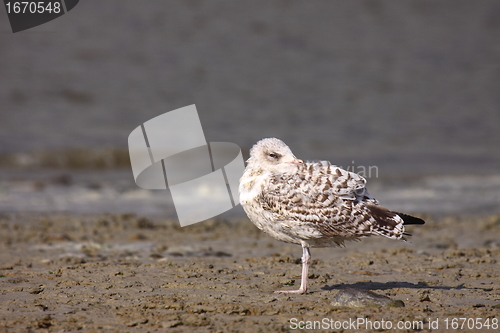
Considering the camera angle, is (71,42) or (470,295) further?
(71,42)

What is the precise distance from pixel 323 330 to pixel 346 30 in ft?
74.4

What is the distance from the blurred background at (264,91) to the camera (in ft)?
40.9

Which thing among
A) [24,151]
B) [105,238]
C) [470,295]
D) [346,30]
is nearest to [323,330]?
[470,295]

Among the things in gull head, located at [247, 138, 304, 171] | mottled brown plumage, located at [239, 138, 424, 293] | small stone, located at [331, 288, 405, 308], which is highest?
gull head, located at [247, 138, 304, 171]

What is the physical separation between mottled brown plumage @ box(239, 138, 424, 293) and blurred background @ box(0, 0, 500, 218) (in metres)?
4.71

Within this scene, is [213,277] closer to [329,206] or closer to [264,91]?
[329,206]

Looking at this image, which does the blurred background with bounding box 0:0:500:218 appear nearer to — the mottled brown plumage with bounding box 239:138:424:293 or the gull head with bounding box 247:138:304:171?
the gull head with bounding box 247:138:304:171

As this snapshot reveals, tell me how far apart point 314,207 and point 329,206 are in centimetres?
12

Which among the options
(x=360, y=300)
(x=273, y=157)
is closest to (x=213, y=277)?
(x=273, y=157)

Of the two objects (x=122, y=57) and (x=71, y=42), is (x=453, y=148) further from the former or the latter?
(x=71, y=42)

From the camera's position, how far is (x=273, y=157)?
5012 mm

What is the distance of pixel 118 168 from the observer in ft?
46.4

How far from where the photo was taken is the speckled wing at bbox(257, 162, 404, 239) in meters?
4.59

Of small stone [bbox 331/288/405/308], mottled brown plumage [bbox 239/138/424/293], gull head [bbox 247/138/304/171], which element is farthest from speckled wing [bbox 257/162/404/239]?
small stone [bbox 331/288/405/308]
